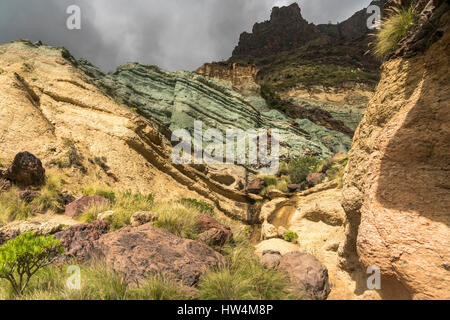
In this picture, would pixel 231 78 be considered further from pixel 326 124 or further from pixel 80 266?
pixel 80 266

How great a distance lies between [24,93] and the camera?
375 inches

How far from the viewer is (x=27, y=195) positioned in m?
5.60

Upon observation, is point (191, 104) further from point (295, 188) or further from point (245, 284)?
point (245, 284)

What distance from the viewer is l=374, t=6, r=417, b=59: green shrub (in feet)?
12.7

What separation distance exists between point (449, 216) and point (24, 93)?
1366 cm

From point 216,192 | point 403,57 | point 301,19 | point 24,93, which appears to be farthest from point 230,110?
point 301,19

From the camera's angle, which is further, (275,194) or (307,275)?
(275,194)

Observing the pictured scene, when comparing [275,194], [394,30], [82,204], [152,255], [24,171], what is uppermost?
[394,30]

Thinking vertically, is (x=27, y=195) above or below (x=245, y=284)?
above

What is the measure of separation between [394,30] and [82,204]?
26.0 ft

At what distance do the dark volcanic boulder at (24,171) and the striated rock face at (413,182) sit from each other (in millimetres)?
7753

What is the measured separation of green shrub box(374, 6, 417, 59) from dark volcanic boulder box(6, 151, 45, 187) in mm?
8754

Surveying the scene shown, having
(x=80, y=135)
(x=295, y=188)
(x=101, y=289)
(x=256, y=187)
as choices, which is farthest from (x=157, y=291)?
(x=256, y=187)

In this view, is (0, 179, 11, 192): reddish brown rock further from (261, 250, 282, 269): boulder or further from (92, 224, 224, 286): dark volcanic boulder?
(261, 250, 282, 269): boulder
